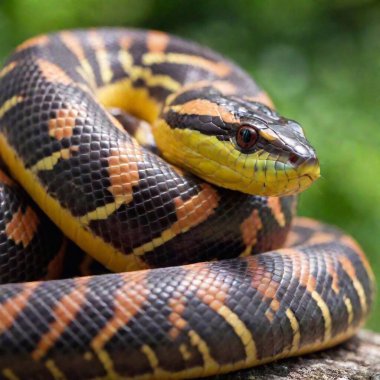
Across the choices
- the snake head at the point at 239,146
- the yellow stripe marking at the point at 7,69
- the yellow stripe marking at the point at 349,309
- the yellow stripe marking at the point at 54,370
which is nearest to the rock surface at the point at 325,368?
the yellow stripe marking at the point at 349,309

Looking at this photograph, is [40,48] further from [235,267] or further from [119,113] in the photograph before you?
[235,267]

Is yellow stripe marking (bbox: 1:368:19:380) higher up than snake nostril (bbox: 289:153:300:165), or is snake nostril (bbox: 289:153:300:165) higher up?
snake nostril (bbox: 289:153:300:165)

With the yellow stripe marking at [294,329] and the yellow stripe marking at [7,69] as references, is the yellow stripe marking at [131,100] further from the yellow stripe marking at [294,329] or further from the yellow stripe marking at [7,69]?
the yellow stripe marking at [294,329]

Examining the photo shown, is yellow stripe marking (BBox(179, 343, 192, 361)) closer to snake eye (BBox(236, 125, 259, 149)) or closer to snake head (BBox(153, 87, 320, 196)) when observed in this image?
snake head (BBox(153, 87, 320, 196))


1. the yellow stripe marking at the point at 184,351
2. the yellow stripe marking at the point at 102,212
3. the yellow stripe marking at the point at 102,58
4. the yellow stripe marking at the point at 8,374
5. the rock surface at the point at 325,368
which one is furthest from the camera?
the yellow stripe marking at the point at 102,58

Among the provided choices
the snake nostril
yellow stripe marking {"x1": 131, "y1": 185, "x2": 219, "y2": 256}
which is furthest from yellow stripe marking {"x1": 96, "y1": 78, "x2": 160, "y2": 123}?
the snake nostril

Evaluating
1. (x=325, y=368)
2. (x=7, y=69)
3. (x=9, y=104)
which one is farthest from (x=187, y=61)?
(x=325, y=368)
